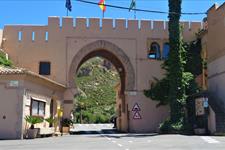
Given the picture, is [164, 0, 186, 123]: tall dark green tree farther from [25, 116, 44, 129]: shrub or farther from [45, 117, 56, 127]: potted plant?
[25, 116, 44, 129]: shrub

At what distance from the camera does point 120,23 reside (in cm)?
3578

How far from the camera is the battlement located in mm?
34969

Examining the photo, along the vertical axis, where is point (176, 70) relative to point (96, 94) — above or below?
below

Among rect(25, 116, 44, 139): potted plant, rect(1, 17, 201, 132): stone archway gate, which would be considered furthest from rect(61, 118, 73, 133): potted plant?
rect(25, 116, 44, 139): potted plant

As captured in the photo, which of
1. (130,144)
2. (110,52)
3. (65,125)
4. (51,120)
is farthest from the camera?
(110,52)

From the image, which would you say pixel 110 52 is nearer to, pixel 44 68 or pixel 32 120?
pixel 44 68

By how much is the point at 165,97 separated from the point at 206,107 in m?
5.02

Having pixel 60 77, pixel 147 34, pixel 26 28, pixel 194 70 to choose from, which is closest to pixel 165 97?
pixel 194 70

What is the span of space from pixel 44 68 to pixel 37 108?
6.92 meters

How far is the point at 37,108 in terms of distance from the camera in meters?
28.2

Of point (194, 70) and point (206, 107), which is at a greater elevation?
point (194, 70)

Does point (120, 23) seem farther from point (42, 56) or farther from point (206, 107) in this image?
point (206, 107)

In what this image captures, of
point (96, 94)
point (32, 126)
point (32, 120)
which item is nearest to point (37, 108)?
point (32, 126)

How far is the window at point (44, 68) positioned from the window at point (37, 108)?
546cm
